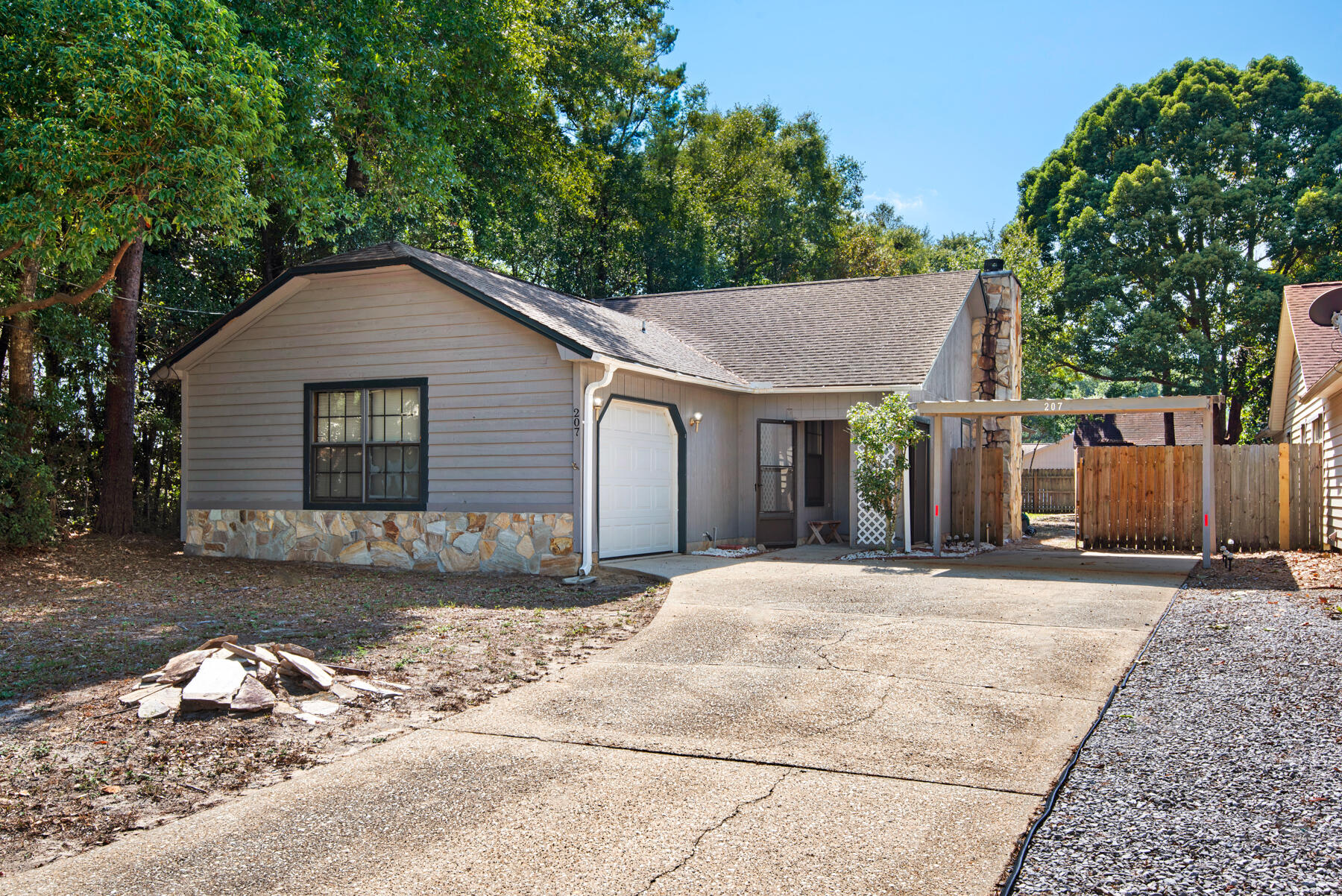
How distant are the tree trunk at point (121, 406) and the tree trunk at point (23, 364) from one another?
116cm

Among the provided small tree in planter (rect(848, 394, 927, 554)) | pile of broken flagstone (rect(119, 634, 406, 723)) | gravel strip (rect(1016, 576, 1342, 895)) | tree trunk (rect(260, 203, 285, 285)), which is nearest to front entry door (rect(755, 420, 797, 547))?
small tree in planter (rect(848, 394, 927, 554))

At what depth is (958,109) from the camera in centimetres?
2716

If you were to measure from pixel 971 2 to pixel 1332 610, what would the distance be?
1213 cm

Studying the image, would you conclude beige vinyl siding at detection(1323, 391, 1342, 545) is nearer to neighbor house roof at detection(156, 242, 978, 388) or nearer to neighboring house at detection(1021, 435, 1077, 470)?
neighbor house roof at detection(156, 242, 978, 388)

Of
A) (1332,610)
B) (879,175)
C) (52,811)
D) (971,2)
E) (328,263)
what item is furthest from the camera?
(879,175)

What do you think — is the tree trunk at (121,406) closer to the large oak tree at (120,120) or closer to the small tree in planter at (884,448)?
the large oak tree at (120,120)

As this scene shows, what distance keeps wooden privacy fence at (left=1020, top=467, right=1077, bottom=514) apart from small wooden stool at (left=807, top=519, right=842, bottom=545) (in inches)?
588

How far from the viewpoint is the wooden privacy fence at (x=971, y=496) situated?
615 inches

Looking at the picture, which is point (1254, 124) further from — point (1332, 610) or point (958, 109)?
point (1332, 610)

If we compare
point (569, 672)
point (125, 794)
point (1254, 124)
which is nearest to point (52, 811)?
point (125, 794)

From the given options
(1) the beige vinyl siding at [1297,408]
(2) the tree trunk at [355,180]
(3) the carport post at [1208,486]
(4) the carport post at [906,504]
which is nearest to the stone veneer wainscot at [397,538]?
(4) the carport post at [906,504]

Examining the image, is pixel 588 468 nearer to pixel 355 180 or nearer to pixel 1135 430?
pixel 355 180

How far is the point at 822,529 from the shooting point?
15742 mm

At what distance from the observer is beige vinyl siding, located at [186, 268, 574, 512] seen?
442 inches
